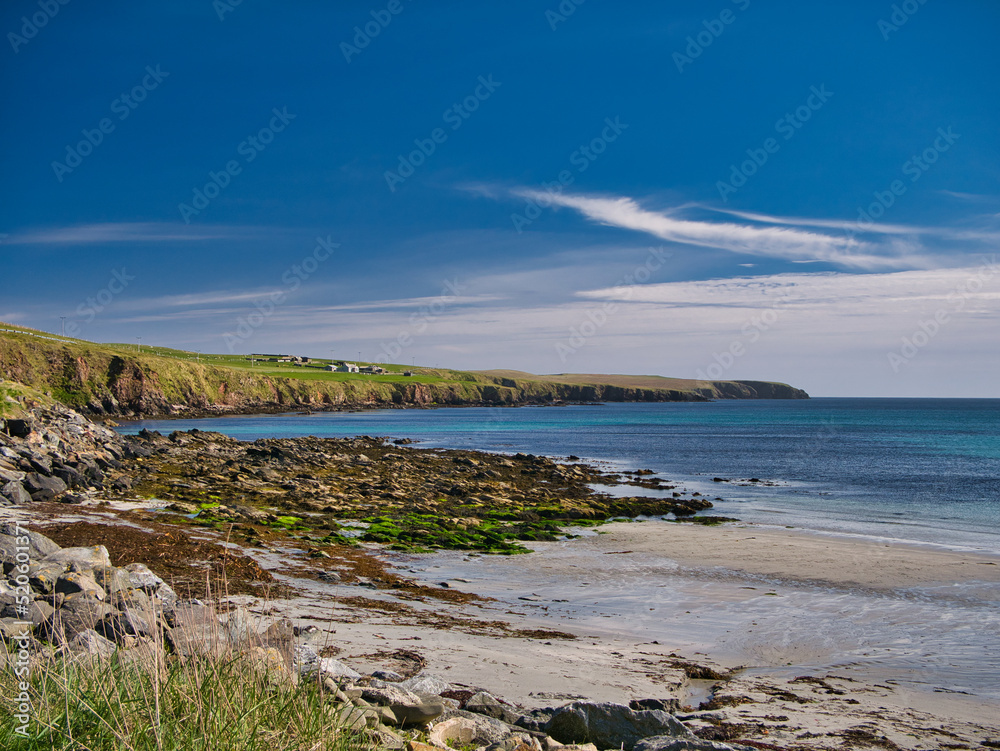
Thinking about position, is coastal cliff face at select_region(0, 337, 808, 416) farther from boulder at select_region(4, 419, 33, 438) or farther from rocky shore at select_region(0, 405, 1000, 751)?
rocky shore at select_region(0, 405, 1000, 751)

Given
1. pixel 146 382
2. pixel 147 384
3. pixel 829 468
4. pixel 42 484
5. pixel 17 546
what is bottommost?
pixel 829 468

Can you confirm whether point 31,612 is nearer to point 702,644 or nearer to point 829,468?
point 702,644

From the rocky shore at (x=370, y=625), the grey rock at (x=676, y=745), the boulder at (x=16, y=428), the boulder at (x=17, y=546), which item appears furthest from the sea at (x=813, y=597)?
the boulder at (x=16, y=428)

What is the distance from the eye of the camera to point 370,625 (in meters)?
9.91

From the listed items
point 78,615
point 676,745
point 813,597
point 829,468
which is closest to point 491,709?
point 676,745

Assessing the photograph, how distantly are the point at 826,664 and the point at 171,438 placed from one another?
45525mm

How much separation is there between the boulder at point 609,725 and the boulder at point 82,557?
6.95 m

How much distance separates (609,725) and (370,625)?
4.81 m

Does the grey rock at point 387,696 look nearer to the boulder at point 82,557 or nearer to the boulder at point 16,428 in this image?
the boulder at point 82,557

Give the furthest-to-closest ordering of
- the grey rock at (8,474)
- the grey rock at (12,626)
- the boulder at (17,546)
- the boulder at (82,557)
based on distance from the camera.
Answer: the grey rock at (8,474) < the boulder at (82,557) < the boulder at (17,546) < the grey rock at (12,626)

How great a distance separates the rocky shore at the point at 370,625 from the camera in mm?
5754

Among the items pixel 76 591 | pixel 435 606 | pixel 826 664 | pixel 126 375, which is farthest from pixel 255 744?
pixel 126 375

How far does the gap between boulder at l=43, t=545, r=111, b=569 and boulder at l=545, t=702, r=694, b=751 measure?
695 cm

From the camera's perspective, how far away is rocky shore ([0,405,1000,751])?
5.75m
